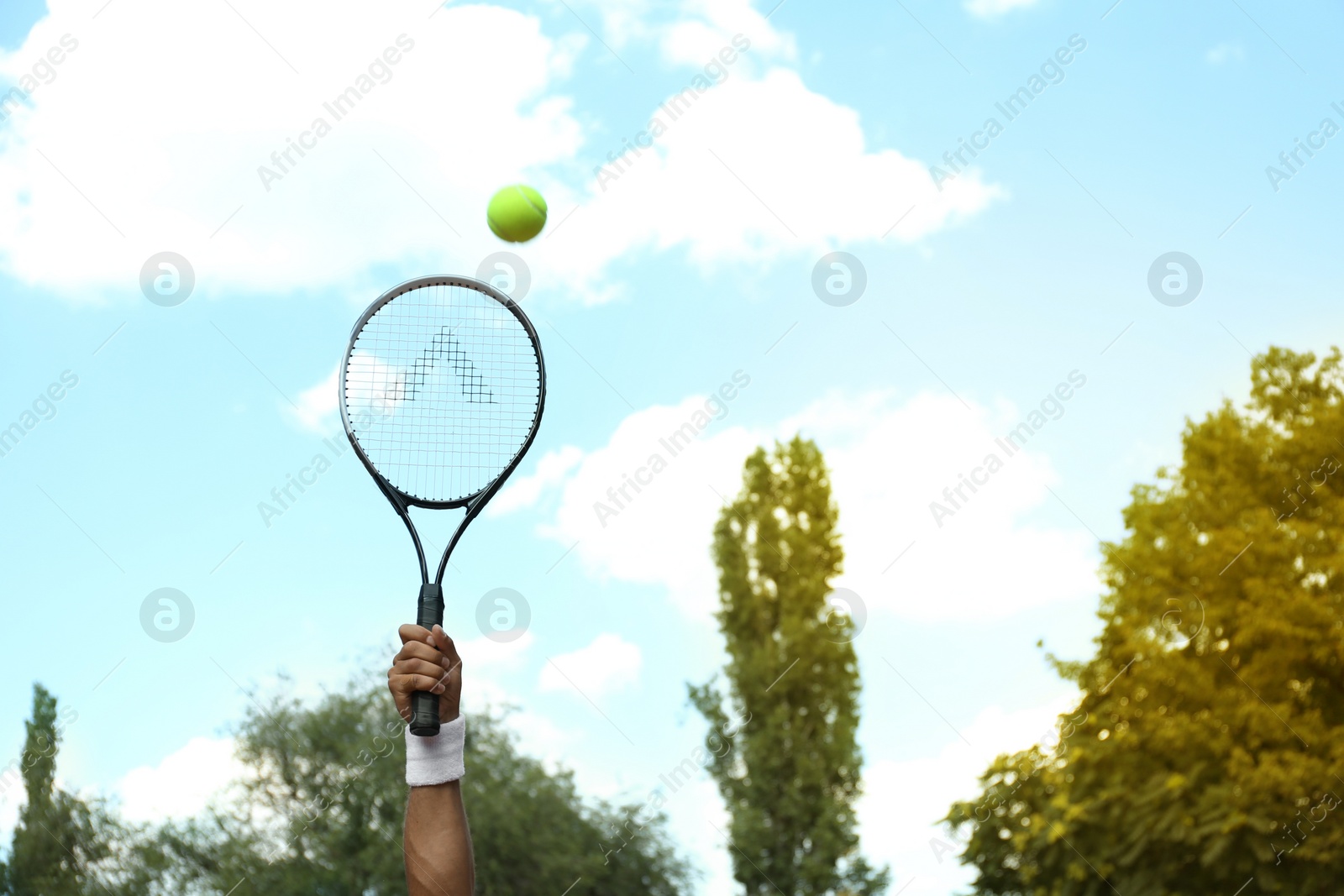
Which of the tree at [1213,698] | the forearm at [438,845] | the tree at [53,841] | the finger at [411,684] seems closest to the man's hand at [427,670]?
the finger at [411,684]

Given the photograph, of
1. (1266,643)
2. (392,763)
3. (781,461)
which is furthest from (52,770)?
(1266,643)

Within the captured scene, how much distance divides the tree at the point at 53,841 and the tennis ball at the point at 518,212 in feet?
40.2

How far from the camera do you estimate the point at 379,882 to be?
1416 centimetres

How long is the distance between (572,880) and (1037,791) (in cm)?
574

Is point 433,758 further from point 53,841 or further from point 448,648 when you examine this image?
point 53,841

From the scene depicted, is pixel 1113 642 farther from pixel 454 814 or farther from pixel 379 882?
pixel 454 814

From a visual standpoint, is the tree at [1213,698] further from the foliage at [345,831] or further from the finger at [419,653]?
the finger at [419,653]

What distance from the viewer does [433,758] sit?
267cm

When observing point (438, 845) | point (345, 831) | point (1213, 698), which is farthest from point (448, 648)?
point (345, 831)

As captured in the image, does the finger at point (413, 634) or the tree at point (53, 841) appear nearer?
the finger at point (413, 634)

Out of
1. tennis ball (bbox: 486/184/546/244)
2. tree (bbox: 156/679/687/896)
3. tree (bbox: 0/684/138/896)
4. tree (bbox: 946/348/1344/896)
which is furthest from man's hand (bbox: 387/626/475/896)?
tree (bbox: 0/684/138/896)

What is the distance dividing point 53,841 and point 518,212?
45.3 feet

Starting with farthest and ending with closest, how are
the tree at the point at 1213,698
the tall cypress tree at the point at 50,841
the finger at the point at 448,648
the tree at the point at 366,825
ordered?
the tall cypress tree at the point at 50,841
the tree at the point at 366,825
the tree at the point at 1213,698
the finger at the point at 448,648

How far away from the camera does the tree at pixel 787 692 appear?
16.9 meters
